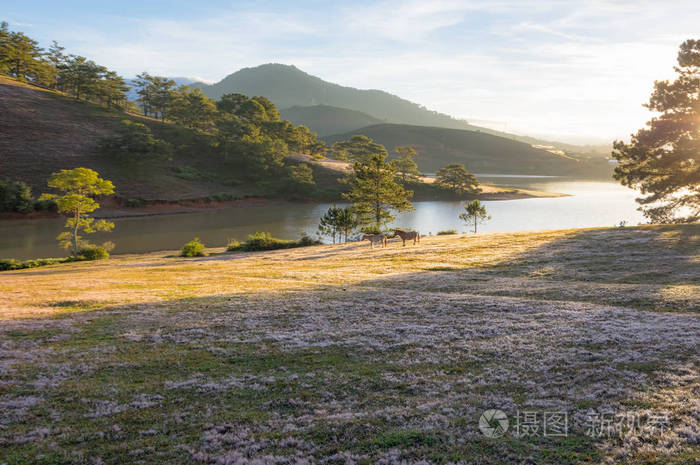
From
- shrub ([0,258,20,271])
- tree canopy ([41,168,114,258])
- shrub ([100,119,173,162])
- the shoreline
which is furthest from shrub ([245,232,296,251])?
shrub ([100,119,173,162])

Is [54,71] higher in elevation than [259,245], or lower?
higher

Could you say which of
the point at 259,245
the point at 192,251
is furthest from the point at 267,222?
the point at 192,251

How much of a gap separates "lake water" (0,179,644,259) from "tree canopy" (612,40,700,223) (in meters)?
36.2

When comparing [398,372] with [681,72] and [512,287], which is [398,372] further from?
[681,72]

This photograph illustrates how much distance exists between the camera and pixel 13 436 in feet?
22.7

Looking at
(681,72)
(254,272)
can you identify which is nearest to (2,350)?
(254,272)

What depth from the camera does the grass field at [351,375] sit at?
653 centimetres

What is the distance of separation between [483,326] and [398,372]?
17.1 feet

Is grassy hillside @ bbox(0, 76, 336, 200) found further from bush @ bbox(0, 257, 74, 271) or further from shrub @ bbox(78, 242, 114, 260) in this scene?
bush @ bbox(0, 257, 74, 271)

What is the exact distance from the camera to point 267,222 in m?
89.8

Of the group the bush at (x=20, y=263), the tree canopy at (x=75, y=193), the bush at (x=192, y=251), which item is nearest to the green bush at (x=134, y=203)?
the tree canopy at (x=75, y=193)

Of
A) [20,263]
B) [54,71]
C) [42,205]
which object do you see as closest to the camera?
[20,263]

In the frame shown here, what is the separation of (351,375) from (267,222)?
82.4 metres

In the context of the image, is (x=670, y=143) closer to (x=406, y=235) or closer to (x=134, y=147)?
(x=406, y=235)
